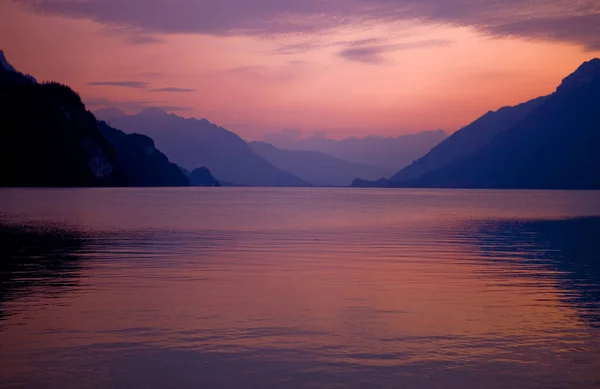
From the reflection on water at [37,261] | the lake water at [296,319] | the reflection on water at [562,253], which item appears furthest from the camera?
the reflection on water at [37,261]

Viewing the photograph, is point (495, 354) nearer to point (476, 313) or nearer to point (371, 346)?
point (371, 346)

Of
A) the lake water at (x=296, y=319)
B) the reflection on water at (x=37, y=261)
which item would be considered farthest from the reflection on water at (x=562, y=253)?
the reflection on water at (x=37, y=261)

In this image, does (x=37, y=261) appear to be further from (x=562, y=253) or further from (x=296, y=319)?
(x=562, y=253)

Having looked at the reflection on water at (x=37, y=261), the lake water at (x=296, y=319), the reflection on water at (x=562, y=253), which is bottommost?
the reflection on water at (x=562, y=253)

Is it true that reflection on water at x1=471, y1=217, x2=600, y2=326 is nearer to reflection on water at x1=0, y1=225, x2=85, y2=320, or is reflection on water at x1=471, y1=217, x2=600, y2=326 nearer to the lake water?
the lake water

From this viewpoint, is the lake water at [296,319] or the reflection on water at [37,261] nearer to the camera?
the lake water at [296,319]

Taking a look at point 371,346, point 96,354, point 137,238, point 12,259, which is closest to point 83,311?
point 96,354

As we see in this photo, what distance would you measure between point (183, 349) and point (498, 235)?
43.9 metres

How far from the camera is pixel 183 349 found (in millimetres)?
15406

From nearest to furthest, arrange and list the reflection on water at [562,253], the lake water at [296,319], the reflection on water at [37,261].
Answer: the lake water at [296,319], the reflection on water at [562,253], the reflection on water at [37,261]

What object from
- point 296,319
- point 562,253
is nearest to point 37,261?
point 296,319

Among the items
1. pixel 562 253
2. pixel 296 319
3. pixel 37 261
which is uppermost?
pixel 37 261

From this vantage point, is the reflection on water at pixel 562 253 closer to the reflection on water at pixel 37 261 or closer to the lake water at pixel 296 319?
the lake water at pixel 296 319

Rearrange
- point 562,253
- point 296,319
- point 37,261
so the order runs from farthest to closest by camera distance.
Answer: point 562,253, point 37,261, point 296,319
